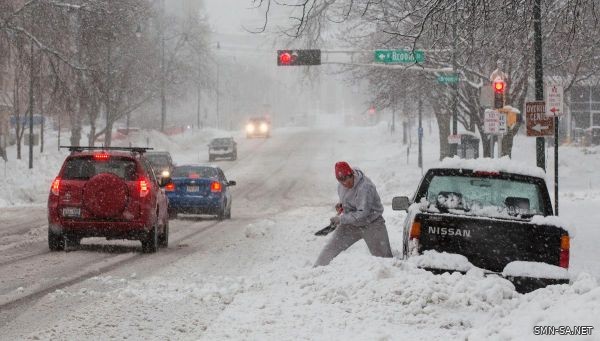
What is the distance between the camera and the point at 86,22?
2541 cm

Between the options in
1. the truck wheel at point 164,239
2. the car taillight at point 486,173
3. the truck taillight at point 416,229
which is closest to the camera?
the truck taillight at point 416,229

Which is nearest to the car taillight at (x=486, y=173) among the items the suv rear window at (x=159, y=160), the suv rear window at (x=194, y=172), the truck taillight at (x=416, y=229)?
the truck taillight at (x=416, y=229)

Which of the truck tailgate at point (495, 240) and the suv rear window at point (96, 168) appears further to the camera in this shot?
the suv rear window at point (96, 168)

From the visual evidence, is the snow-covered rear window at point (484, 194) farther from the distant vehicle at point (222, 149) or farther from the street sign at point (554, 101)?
the distant vehicle at point (222, 149)

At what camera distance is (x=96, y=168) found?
14484 mm

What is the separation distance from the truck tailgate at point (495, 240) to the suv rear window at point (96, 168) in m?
6.95

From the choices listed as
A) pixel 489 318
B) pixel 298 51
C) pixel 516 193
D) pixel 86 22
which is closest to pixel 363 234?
pixel 516 193

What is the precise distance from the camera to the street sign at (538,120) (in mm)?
17750

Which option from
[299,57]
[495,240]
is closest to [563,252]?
[495,240]

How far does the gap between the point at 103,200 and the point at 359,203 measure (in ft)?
16.6

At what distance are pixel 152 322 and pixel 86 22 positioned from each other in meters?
18.8

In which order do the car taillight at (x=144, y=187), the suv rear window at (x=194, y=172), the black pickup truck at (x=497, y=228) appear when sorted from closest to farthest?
the black pickup truck at (x=497, y=228), the car taillight at (x=144, y=187), the suv rear window at (x=194, y=172)

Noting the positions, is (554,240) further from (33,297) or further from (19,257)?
(19,257)

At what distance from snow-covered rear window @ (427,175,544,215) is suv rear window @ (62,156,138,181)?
6.45 m
